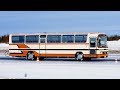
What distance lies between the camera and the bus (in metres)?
20.1

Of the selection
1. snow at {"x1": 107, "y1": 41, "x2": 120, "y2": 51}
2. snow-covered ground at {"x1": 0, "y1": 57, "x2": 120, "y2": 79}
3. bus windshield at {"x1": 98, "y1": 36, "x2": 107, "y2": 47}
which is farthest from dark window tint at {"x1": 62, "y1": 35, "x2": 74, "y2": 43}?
snow at {"x1": 107, "y1": 41, "x2": 120, "y2": 51}

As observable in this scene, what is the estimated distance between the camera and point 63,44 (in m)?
20.2

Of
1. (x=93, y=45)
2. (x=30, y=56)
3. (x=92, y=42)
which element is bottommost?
(x=30, y=56)

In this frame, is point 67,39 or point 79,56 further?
point 79,56

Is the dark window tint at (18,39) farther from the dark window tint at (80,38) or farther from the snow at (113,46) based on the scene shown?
the snow at (113,46)

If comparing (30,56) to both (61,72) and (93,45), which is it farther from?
(61,72)

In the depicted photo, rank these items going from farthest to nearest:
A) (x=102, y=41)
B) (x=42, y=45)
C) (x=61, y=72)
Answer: (x=42, y=45), (x=102, y=41), (x=61, y=72)

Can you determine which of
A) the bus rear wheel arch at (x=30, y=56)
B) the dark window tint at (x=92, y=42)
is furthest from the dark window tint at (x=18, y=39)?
the dark window tint at (x=92, y=42)

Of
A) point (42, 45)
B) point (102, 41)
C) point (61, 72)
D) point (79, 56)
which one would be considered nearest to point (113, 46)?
point (102, 41)

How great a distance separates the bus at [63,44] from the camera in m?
20.1

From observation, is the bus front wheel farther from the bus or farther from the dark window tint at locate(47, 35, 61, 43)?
the dark window tint at locate(47, 35, 61, 43)
